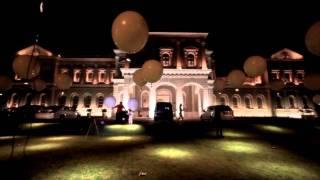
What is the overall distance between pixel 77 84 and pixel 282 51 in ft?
130

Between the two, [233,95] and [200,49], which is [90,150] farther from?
[233,95]

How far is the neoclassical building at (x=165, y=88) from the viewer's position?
28094 millimetres

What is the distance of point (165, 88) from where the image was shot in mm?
29406

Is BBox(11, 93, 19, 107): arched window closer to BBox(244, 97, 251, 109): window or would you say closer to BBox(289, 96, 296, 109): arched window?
BBox(244, 97, 251, 109): window

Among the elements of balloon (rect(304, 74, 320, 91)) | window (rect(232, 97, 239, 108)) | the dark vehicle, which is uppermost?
window (rect(232, 97, 239, 108))

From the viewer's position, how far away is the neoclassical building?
92.2ft

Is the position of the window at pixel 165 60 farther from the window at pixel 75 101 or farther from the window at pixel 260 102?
the window at pixel 260 102

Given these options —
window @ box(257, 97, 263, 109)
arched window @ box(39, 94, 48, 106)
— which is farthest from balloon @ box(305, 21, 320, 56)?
arched window @ box(39, 94, 48, 106)

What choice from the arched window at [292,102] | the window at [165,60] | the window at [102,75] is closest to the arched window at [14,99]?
the window at [102,75]

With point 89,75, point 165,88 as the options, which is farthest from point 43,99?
point 165,88

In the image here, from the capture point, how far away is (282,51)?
120 ft

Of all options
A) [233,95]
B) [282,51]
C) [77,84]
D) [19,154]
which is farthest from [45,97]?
[282,51]

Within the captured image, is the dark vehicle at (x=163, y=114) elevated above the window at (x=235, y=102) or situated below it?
below

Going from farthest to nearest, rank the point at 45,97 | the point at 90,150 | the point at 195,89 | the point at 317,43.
A: the point at 45,97 < the point at 195,89 < the point at 90,150 < the point at 317,43
